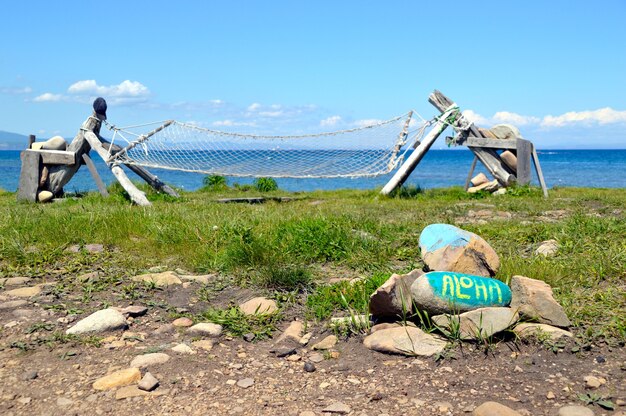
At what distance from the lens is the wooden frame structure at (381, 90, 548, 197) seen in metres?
11.0

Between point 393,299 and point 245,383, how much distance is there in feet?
3.42

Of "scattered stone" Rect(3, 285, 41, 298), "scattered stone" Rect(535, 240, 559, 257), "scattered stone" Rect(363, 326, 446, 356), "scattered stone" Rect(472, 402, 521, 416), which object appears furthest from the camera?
"scattered stone" Rect(535, 240, 559, 257)

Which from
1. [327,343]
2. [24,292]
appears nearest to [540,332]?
[327,343]

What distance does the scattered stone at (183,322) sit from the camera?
3.85 meters

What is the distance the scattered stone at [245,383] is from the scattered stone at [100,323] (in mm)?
1043

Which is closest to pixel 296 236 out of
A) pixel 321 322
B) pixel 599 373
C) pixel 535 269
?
pixel 321 322

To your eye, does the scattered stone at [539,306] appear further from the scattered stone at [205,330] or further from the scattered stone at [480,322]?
the scattered stone at [205,330]

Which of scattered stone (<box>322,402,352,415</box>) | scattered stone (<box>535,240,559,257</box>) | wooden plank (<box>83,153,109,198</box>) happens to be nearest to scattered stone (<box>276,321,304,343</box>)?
scattered stone (<box>322,402,352,415</box>)

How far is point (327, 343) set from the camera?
3.59 meters

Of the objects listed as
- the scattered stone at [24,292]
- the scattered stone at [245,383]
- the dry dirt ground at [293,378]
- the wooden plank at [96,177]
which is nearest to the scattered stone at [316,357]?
the dry dirt ground at [293,378]

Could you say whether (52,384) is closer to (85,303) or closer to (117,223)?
(85,303)

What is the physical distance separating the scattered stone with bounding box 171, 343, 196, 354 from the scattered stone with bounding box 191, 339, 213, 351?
0.21 feet

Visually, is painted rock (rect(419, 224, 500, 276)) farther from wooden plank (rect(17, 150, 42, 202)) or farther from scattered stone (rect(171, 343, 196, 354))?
wooden plank (rect(17, 150, 42, 202))

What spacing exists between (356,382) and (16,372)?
5.82ft
